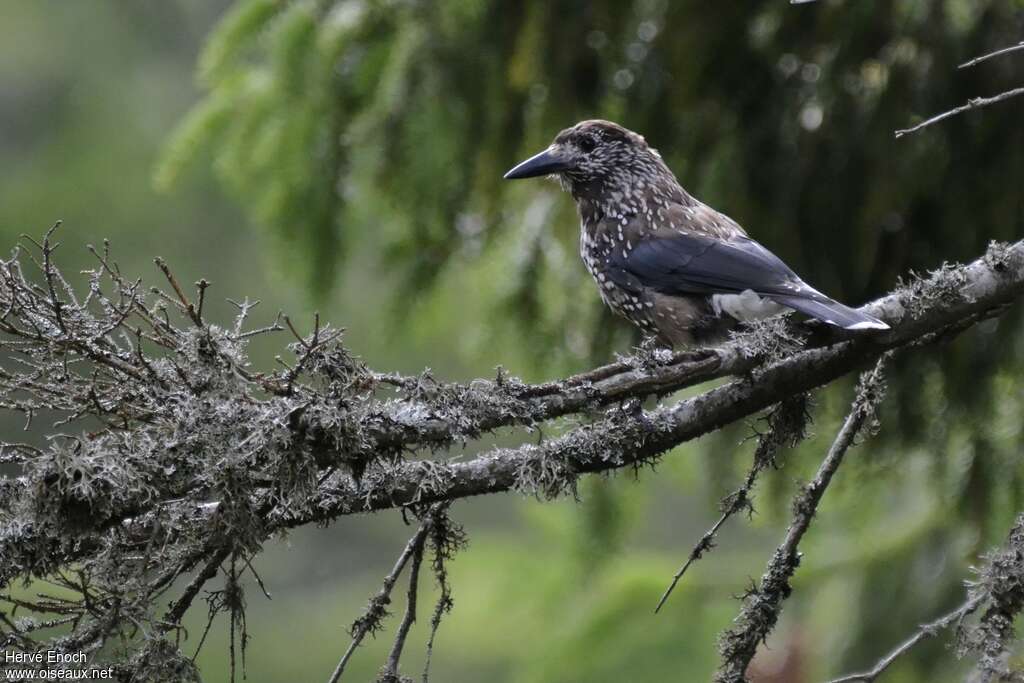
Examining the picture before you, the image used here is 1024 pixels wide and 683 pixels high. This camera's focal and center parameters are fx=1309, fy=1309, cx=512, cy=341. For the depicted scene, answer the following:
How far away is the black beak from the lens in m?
4.34

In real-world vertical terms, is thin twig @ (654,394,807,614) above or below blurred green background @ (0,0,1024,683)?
below

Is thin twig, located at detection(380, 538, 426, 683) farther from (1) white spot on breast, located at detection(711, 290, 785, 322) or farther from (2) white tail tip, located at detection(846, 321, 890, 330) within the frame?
(1) white spot on breast, located at detection(711, 290, 785, 322)

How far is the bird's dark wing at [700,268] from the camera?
12.9 ft

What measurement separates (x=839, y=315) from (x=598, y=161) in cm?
182

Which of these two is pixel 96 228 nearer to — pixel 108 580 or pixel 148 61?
pixel 148 61

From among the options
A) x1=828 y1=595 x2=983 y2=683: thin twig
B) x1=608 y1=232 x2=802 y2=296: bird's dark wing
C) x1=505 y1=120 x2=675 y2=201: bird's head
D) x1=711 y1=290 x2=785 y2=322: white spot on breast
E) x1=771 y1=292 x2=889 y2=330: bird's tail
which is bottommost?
x1=828 y1=595 x2=983 y2=683: thin twig

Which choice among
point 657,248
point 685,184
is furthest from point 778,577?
point 685,184

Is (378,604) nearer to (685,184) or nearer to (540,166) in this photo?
(540,166)

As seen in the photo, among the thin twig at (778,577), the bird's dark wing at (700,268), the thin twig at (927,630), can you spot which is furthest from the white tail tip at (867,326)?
the bird's dark wing at (700,268)

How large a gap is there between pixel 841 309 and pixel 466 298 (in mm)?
3649

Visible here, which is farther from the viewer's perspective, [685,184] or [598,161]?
[685,184]

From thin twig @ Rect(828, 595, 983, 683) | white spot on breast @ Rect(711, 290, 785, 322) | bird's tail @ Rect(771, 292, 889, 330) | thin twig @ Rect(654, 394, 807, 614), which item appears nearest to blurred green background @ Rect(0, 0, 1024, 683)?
white spot on breast @ Rect(711, 290, 785, 322)

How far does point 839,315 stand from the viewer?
2.89 meters

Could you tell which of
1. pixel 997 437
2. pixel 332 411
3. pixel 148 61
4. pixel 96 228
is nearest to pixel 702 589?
pixel 997 437
